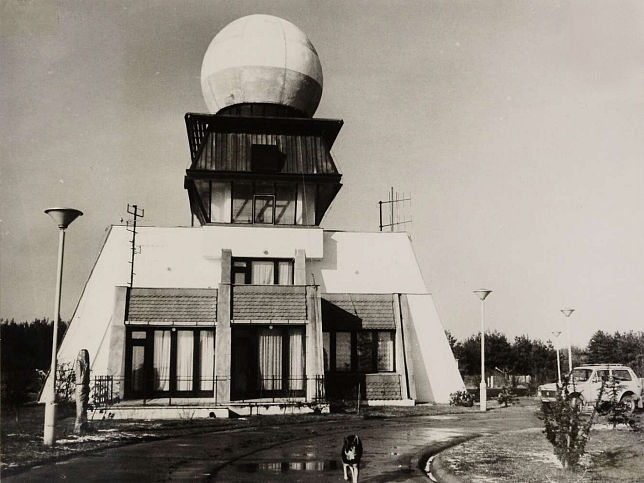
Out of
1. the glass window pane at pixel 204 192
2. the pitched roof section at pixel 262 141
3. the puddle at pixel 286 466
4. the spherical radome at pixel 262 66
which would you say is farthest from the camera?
the spherical radome at pixel 262 66

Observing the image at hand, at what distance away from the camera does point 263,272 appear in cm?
2956

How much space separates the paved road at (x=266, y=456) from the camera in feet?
37.6

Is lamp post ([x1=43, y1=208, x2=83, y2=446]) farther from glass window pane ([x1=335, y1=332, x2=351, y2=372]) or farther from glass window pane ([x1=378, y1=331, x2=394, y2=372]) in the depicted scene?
glass window pane ([x1=378, y1=331, x2=394, y2=372])

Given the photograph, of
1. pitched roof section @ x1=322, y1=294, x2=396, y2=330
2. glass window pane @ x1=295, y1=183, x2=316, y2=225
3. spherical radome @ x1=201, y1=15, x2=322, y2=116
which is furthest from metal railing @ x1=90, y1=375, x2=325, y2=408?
spherical radome @ x1=201, y1=15, x2=322, y2=116

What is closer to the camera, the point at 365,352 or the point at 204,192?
the point at 365,352

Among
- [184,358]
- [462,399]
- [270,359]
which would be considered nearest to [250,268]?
[270,359]

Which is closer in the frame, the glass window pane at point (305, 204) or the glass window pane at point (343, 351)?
the glass window pane at point (343, 351)

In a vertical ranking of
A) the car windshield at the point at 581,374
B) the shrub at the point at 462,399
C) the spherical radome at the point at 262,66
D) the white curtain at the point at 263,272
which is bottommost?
the shrub at the point at 462,399

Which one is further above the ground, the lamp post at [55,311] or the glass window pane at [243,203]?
the glass window pane at [243,203]

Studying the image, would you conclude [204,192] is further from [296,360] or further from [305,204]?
[296,360]

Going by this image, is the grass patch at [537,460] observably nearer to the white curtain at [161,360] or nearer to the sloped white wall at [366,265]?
the white curtain at [161,360]

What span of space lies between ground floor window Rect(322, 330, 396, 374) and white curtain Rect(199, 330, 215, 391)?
4.89 metres

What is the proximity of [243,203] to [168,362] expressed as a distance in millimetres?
7894

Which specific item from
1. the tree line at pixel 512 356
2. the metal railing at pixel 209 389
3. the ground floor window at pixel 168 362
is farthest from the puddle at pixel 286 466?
the tree line at pixel 512 356
